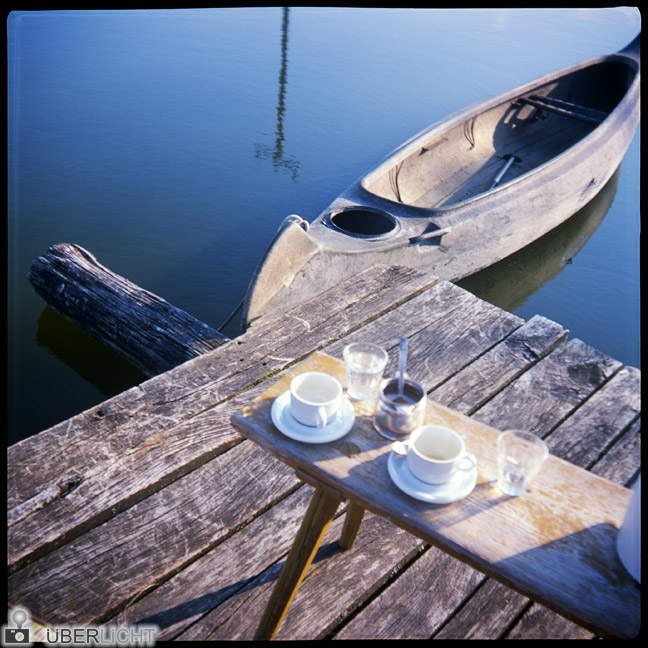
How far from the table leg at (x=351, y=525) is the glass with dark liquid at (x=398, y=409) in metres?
0.50

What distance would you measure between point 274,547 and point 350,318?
1471mm

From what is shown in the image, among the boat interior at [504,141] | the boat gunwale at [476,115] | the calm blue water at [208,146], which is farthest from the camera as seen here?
the boat interior at [504,141]

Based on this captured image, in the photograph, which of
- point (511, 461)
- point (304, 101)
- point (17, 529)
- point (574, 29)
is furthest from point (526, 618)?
point (574, 29)

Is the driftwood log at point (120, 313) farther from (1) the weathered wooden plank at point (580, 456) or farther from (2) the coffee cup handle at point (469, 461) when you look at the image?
(2) the coffee cup handle at point (469, 461)

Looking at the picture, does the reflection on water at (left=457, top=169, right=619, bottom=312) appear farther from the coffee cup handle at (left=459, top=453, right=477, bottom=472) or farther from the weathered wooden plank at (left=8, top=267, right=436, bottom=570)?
the coffee cup handle at (left=459, top=453, right=477, bottom=472)

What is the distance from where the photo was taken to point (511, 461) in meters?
1.37

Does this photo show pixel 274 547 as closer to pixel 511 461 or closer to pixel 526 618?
pixel 526 618

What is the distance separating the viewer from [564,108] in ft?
22.7

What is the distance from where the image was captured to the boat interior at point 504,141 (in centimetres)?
560

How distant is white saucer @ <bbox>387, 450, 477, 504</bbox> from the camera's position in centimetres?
133

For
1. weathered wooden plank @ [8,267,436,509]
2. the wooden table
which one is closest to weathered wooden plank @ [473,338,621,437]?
weathered wooden plank @ [8,267,436,509]

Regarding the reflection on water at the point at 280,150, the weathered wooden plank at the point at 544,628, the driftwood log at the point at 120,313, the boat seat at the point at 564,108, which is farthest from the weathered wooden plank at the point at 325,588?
the boat seat at the point at 564,108

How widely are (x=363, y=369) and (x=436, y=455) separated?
1.07ft

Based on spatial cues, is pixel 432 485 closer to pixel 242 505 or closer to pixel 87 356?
pixel 242 505
